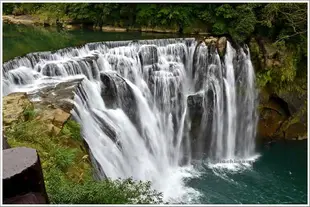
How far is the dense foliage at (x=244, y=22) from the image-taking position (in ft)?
45.8

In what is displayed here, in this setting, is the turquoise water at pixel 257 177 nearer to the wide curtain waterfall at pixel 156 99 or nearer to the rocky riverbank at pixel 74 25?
the wide curtain waterfall at pixel 156 99

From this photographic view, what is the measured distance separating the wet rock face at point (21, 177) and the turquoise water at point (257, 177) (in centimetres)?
716

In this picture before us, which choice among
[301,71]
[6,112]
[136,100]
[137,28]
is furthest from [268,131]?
[6,112]

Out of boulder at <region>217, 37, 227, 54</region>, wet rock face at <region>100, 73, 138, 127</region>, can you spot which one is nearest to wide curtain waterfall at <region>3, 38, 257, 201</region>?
wet rock face at <region>100, 73, 138, 127</region>

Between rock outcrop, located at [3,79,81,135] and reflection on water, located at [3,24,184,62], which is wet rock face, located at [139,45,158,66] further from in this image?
rock outcrop, located at [3,79,81,135]

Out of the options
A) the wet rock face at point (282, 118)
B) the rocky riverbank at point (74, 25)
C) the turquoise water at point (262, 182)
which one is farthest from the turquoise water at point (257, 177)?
the rocky riverbank at point (74, 25)

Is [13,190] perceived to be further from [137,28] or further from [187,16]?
[137,28]

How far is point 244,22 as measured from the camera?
14.6m

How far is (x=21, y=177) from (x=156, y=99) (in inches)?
361

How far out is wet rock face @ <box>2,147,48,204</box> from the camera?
3.21 meters

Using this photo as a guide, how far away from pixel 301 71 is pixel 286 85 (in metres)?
1.10

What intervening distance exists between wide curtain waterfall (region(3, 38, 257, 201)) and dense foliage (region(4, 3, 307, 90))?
1.06 m

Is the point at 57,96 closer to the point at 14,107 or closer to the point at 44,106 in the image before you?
the point at 44,106

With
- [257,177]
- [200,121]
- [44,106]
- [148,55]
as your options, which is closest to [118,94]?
[148,55]
